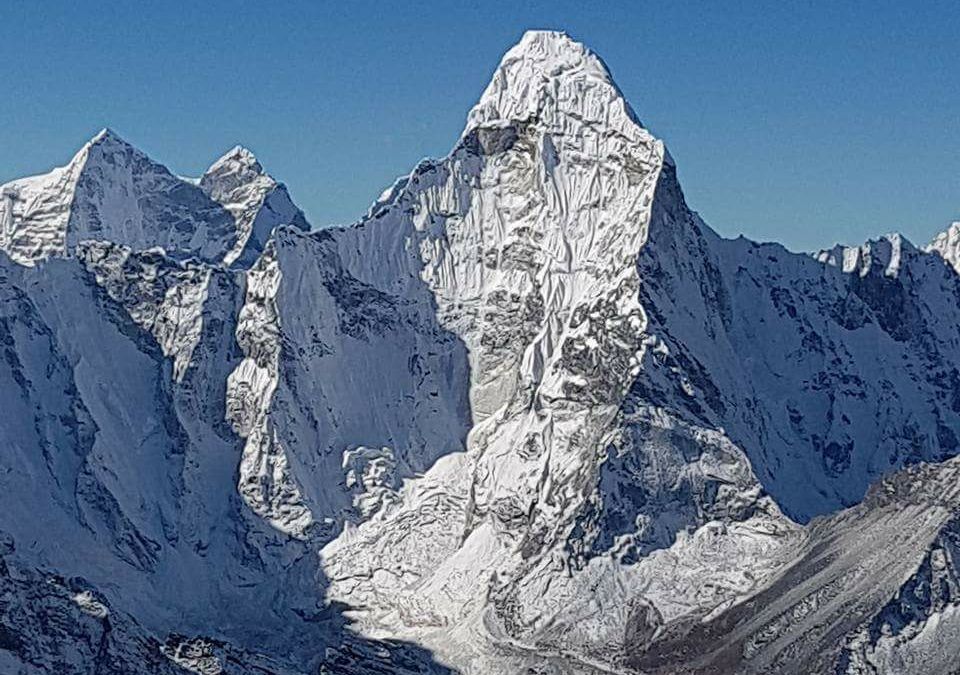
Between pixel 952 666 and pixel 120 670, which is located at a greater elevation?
pixel 120 670

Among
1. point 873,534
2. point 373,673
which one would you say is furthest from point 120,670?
point 873,534

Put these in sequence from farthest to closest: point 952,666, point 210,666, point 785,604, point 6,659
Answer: point 785,604
point 952,666
point 210,666
point 6,659

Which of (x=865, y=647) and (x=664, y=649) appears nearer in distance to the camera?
(x=865, y=647)

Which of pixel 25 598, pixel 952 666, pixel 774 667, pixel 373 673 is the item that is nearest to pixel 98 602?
pixel 25 598

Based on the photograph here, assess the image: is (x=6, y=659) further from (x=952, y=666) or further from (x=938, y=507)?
(x=938, y=507)

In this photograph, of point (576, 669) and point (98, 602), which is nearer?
point (98, 602)

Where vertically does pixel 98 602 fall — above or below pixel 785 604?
above

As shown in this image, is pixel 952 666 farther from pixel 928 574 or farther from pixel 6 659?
pixel 6 659

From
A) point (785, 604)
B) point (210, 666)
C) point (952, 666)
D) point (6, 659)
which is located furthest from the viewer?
point (785, 604)
